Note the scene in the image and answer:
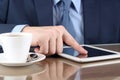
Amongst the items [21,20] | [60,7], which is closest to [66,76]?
[60,7]

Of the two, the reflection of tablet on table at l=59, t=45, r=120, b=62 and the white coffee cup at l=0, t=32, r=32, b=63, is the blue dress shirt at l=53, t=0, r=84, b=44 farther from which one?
the white coffee cup at l=0, t=32, r=32, b=63

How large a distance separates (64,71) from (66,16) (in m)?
0.66

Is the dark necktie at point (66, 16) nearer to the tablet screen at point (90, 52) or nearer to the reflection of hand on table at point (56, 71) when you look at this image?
the tablet screen at point (90, 52)

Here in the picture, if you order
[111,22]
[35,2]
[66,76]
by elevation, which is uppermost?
[35,2]

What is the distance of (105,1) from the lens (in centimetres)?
161

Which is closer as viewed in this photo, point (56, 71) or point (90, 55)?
point (56, 71)

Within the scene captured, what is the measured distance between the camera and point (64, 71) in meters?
0.81

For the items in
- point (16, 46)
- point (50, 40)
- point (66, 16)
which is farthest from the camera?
point (66, 16)

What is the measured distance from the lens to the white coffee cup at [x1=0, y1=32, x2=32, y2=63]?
79cm

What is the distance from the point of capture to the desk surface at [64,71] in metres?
0.74

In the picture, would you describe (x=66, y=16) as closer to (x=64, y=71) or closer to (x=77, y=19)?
(x=77, y=19)

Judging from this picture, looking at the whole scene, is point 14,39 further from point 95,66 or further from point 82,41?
point 82,41

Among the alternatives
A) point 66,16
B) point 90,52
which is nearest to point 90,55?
point 90,52

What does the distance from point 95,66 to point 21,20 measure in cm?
79
